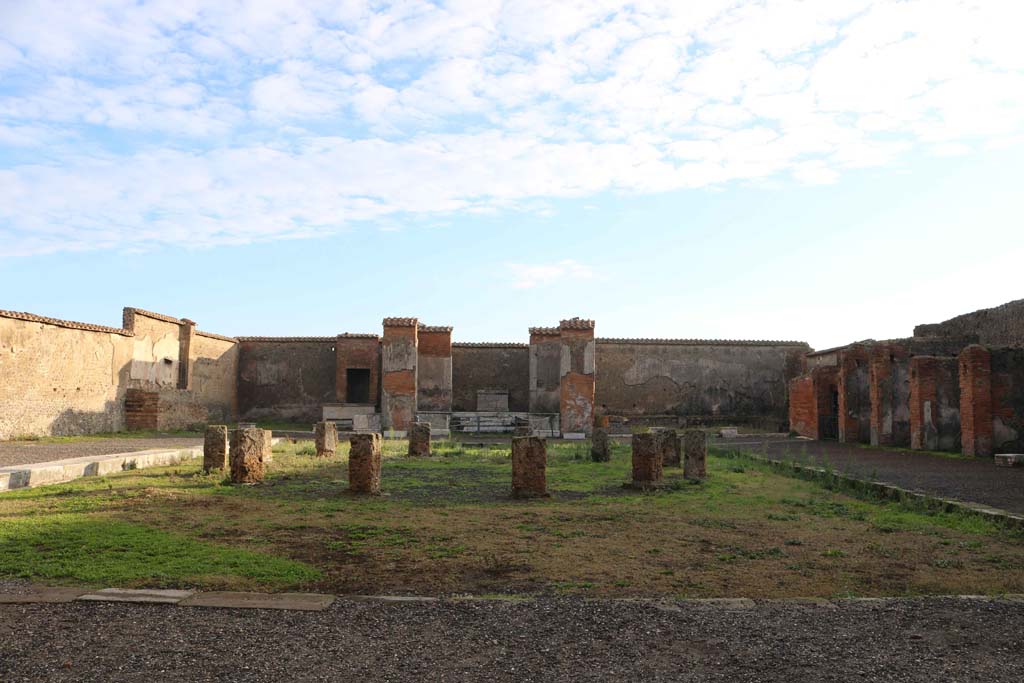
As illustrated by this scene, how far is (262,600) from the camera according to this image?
4.23 metres

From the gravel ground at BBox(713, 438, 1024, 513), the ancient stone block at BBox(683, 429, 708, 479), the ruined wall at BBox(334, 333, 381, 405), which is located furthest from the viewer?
the ruined wall at BBox(334, 333, 381, 405)

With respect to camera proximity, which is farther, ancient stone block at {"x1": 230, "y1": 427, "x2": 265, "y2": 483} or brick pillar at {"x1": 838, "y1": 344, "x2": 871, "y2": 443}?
brick pillar at {"x1": 838, "y1": 344, "x2": 871, "y2": 443}

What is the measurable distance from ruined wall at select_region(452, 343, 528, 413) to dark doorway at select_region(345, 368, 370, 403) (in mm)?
3688

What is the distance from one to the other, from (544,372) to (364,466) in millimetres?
14980

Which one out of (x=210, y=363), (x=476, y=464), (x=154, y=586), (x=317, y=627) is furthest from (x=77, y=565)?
(x=210, y=363)

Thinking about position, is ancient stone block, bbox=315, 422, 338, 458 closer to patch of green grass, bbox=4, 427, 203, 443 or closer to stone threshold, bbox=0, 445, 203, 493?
stone threshold, bbox=0, 445, 203, 493

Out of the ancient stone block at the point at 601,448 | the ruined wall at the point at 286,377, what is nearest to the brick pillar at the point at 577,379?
the ancient stone block at the point at 601,448

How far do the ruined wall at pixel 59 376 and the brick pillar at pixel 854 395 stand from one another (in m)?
18.5

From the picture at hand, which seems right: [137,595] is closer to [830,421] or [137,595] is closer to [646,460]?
[646,460]

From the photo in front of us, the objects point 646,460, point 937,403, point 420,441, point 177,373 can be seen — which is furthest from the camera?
point 177,373

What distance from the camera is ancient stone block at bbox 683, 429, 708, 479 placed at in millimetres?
10750

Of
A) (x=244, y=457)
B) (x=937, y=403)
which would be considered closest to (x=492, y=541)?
(x=244, y=457)

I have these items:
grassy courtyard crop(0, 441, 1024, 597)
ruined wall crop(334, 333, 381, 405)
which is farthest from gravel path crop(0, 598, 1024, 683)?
ruined wall crop(334, 333, 381, 405)

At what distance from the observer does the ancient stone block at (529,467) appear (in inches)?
338
